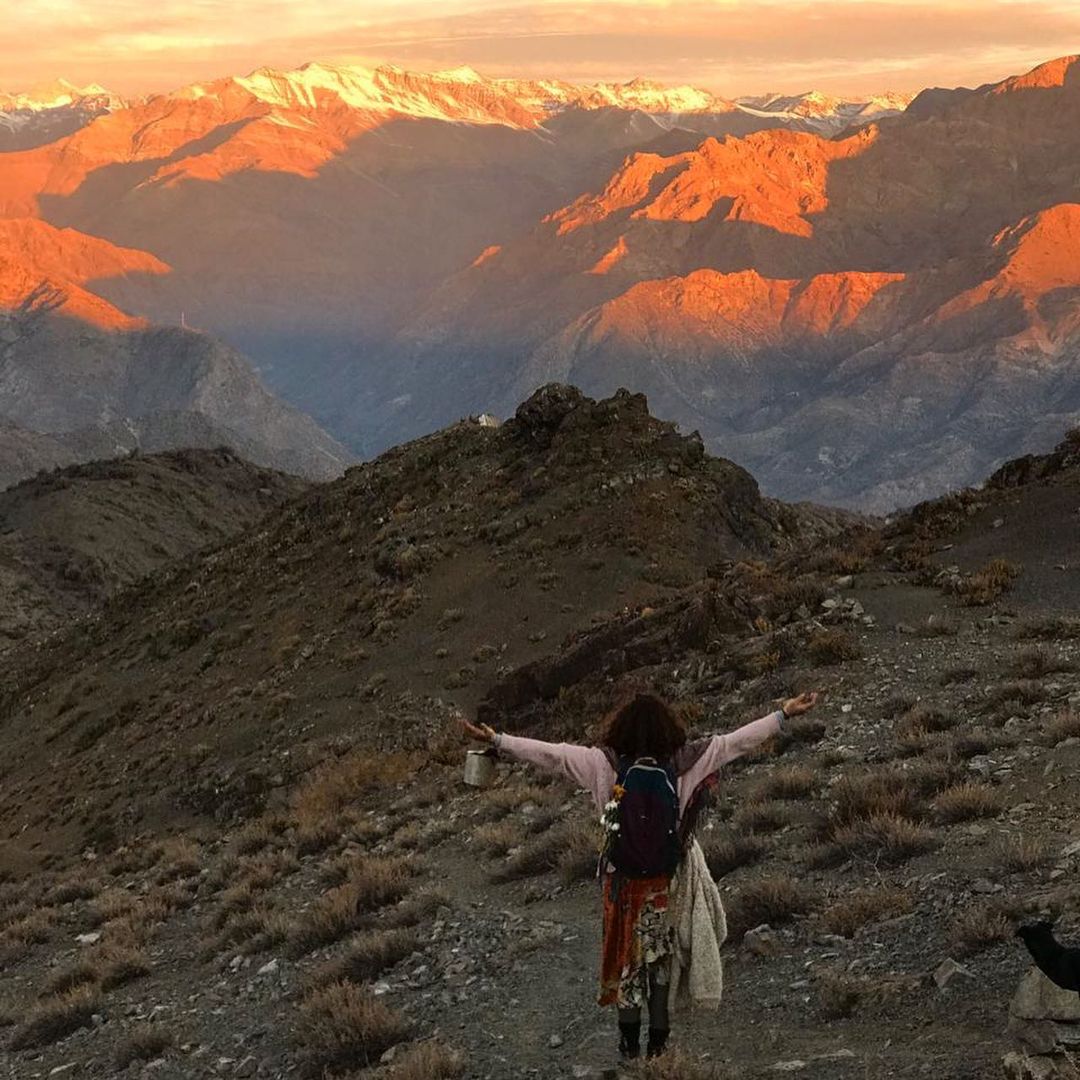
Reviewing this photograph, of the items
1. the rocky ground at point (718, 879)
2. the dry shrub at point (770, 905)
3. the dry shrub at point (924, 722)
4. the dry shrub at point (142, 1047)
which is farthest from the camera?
the dry shrub at point (924, 722)

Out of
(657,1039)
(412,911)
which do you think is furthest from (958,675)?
(657,1039)

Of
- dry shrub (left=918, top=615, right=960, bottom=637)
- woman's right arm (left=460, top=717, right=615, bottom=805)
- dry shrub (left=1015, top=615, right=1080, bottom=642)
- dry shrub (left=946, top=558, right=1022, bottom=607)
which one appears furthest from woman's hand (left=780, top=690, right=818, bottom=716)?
dry shrub (left=946, top=558, right=1022, bottom=607)

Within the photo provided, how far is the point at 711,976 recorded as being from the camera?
6664 millimetres

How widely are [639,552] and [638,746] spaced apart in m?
21.4

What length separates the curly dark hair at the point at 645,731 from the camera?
6.55 metres

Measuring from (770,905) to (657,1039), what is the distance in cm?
253

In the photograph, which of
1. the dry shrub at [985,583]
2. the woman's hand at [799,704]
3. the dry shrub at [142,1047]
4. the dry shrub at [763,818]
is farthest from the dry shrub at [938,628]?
the dry shrub at [142,1047]

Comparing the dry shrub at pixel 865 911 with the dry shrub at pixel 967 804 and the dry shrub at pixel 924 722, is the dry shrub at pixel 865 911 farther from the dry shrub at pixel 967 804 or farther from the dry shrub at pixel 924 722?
the dry shrub at pixel 924 722

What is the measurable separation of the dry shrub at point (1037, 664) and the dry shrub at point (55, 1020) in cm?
1073

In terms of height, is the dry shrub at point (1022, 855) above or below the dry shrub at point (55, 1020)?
above

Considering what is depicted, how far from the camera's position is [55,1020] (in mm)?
10719

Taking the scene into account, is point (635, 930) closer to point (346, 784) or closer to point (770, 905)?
point (770, 905)

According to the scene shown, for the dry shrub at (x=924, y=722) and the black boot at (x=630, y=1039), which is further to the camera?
the dry shrub at (x=924, y=722)

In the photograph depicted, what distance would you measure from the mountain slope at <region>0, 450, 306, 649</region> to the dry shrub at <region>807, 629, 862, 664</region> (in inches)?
1541
